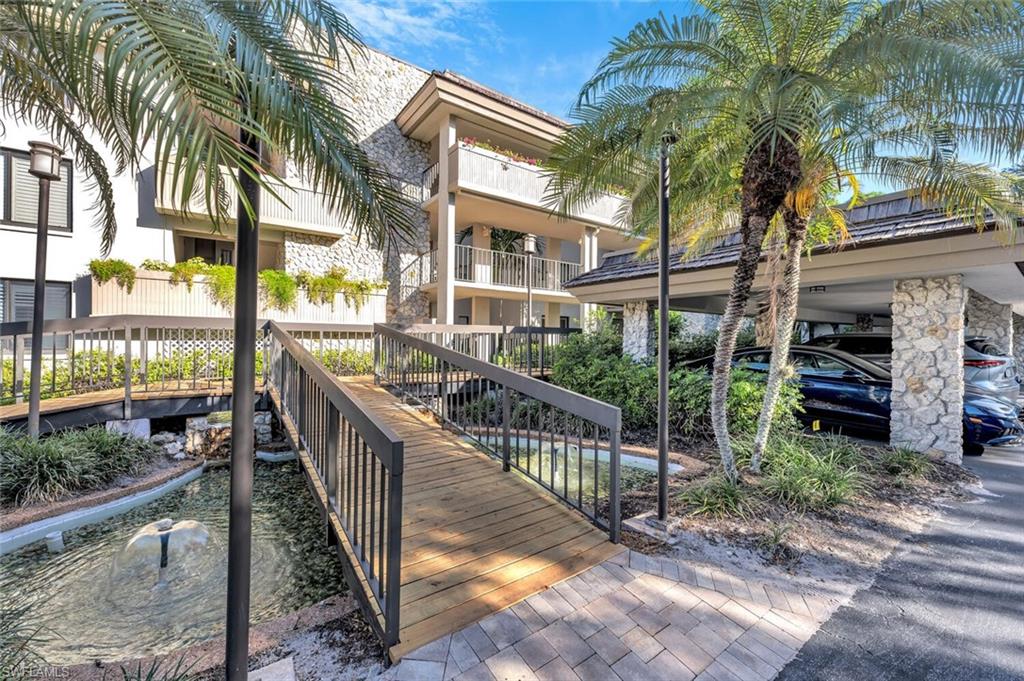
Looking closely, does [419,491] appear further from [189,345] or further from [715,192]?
[189,345]

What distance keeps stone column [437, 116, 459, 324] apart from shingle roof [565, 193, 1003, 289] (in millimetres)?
5675

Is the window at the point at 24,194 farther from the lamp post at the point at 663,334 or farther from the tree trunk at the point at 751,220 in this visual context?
the tree trunk at the point at 751,220

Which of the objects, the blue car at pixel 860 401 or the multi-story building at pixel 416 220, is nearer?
the blue car at pixel 860 401

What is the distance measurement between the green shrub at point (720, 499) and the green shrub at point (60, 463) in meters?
6.62

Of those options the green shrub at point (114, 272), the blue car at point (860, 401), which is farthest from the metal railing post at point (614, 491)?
the green shrub at point (114, 272)

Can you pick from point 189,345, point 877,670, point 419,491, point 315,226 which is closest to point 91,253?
point 189,345

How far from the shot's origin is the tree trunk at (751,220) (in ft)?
14.0

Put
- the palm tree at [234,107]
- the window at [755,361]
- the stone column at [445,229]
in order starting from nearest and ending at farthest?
the palm tree at [234,107] < the window at [755,361] < the stone column at [445,229]

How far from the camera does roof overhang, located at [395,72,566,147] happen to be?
38.3 ft

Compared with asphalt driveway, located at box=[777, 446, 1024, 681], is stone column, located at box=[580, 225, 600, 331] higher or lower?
higher

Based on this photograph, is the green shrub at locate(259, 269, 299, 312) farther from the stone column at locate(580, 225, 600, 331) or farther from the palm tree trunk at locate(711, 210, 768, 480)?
the palm tree trunk at locate(711, 210, 768, 480)

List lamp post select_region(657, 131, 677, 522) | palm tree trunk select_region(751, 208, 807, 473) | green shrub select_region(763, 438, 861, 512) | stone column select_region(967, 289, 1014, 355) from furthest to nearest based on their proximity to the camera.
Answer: stone column select_region(967, 289, 1014, 355) < palm tree trunk select_region(751, 208, 807, 473) < green shrub select_region(763, 438, 861, 512) < lamp post select_region(657, 131, 677, 522)

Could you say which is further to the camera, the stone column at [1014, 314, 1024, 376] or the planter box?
the stone column at [1014, 314, 1024, 376]

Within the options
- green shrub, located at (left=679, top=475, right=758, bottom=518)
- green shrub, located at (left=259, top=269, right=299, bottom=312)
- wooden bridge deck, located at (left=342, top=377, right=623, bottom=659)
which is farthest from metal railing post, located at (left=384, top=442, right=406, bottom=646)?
green shrub, located at (left=259, top=269, right=299, bottom=312)
